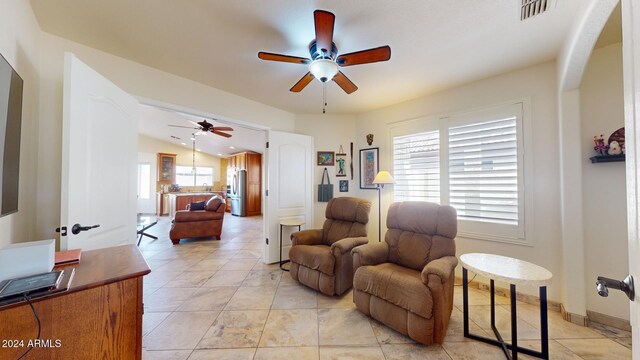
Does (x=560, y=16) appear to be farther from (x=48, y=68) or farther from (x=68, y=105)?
(x=48, y=68)

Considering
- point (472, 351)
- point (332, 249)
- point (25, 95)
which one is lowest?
point (472, 351)

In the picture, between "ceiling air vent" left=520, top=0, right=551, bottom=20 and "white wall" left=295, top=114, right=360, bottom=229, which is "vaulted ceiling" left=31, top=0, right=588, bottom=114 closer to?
"ceiling air vent" left=520, top=0, right=551, bottom=20

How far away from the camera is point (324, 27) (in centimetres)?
140

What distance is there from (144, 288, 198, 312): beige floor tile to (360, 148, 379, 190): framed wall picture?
9.03 ft

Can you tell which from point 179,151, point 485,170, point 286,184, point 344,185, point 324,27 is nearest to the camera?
point 324,27

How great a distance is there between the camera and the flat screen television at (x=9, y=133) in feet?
3.58

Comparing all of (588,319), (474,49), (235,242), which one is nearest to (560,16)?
(474,49)

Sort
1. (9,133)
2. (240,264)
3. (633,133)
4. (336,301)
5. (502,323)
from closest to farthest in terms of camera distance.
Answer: (633,133)
(9,133)
(502,323)
(336,301)
(240,264)

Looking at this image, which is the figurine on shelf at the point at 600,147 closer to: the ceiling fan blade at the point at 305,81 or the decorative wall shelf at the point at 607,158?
the decorative wall shelf at the point at 607,158

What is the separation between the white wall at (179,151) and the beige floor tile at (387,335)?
9368mm

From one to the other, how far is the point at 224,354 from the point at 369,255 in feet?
4.63

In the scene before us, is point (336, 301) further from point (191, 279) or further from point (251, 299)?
point (191, 279)

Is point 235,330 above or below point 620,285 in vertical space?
below

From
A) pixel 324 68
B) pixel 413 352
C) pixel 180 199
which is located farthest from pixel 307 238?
pixel 180 199
